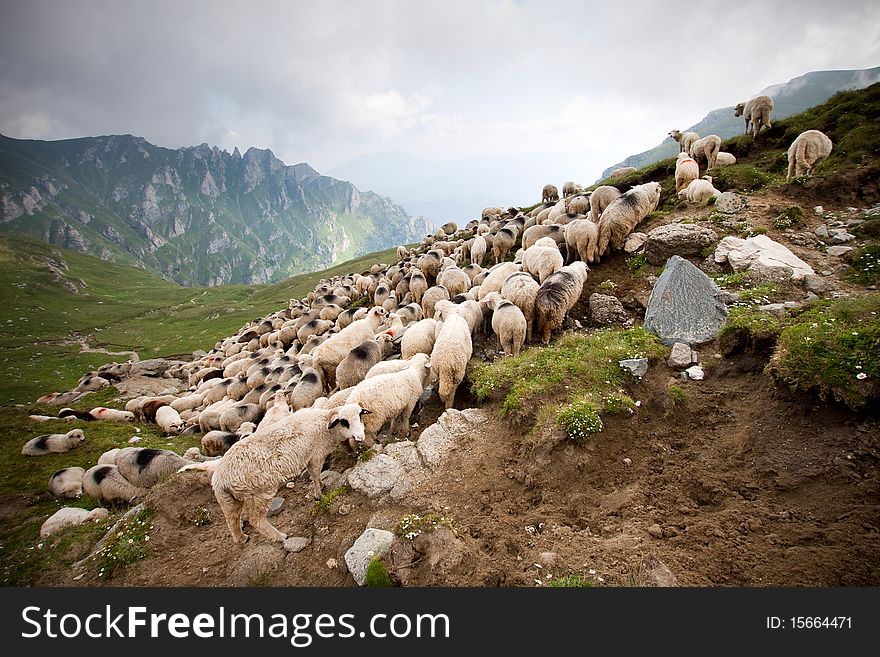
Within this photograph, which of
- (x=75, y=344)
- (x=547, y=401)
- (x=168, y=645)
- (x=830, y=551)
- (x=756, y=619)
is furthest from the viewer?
(x=75, y=344)

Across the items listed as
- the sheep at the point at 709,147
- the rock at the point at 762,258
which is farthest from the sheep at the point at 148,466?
the sheep at the point at 709,147

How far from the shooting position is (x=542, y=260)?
1480cm

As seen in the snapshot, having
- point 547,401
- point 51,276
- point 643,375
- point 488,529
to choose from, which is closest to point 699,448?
point 643,375

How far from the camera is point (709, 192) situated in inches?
618

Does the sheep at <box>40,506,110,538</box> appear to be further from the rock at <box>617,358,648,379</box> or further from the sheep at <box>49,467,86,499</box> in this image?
the rock at <box>617,358,648,379</box>

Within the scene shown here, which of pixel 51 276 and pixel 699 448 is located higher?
A: pixel 51 276

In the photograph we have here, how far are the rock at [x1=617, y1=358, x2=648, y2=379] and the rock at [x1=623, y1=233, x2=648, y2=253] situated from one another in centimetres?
773

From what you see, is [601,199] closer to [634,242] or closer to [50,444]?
[634,242]

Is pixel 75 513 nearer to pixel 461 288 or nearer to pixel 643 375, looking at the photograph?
pixel 643 375

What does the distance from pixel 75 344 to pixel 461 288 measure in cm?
7732

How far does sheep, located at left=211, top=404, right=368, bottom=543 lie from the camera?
703cm

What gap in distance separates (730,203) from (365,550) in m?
17.7

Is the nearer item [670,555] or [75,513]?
[670,555]

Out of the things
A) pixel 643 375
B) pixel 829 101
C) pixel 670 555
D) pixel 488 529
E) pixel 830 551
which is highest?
pixel 829 101
